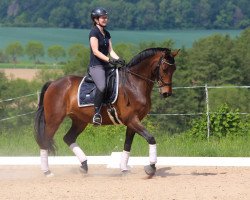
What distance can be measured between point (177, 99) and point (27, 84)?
39.3m

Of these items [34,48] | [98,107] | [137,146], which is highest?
[98,107]

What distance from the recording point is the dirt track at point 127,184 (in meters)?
7.09

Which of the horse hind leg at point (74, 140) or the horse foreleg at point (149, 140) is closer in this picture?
the horse foreleg at point (149, 140)

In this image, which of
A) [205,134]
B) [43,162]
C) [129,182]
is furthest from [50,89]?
[205,134]

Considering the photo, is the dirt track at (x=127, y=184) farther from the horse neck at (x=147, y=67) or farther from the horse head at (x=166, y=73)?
the horse neck at (x=147, y=67)

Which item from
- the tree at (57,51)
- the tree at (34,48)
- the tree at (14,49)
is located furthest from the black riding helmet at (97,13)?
the tree at (34,48)

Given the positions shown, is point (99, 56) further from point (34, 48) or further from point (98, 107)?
point (34, 48)

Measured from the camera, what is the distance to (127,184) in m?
7.84

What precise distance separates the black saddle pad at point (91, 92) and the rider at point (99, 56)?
0.41 ft

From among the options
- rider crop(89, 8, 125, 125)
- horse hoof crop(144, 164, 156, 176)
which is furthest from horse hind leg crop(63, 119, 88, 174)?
horse hoof crop(144, 164, 156, 176)

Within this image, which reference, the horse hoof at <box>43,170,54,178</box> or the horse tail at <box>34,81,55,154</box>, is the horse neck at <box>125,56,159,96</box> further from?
the horse hoof at <box>43,170,54,178</box>

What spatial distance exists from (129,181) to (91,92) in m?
1.42

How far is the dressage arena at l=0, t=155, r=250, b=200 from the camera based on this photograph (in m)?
7.12

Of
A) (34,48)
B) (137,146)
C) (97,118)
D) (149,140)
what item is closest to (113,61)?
(97,118)
